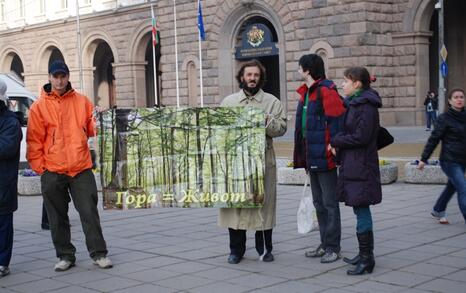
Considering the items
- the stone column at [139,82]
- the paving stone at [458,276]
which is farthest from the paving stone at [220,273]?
the stone column at [139,82]

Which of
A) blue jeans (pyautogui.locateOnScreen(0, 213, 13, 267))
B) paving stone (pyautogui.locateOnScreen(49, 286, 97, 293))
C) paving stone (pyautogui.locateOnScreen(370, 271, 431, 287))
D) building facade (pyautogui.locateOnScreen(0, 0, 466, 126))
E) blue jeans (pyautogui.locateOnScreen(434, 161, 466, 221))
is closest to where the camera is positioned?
paving stone (pyautogui.locateOnScreen(370, 271, 431, 287))

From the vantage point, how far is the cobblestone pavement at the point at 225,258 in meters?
6.39

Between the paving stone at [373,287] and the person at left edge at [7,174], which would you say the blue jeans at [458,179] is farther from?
the person at left edge at [7,174]

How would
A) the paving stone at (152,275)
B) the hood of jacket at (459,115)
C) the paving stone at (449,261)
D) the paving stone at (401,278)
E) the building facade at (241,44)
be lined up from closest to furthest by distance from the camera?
the paving stone at (401,278)
the paving stone at (152,275)
the paving stone at (449,261)
the hood of jacket at (459,115)
the building facade at (241,44)

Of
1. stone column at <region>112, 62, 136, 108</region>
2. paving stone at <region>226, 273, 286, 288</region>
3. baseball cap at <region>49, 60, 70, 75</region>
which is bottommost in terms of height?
paving stone at <region>226, 273, 286, 288</region>

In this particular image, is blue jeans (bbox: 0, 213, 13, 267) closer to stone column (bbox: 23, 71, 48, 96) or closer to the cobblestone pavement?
the cobblestone pavement

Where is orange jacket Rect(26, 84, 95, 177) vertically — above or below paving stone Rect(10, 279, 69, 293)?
above

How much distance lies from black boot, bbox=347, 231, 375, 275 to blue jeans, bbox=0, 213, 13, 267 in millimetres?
3265

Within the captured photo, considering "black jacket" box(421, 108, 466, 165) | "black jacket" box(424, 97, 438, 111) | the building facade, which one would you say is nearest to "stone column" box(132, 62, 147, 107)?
the building facade

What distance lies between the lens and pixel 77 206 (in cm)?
738

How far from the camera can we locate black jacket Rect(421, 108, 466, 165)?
872 centimetres

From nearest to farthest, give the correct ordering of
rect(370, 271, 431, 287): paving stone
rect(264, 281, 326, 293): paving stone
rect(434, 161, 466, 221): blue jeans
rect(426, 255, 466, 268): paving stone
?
1. rect(264, 281, 326, 293): paving stone
2. rect(370, 271, 431, 287): paving stone
3. rect(426, 255, 466, 268): paving stone
4. rect(434, 161, 466, 221): blue jeans

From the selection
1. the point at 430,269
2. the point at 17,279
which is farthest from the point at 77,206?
the point at 430,269

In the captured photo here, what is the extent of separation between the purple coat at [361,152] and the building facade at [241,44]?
21.2 metres
